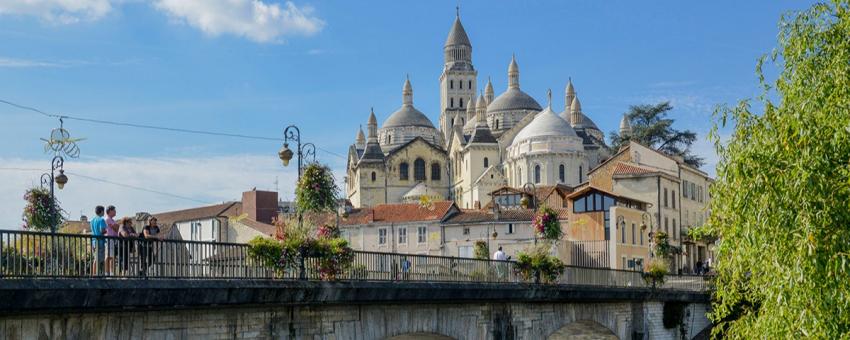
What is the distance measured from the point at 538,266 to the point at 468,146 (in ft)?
324

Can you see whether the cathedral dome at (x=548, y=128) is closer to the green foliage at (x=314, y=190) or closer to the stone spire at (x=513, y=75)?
the stone spire at (x=513, y=75)

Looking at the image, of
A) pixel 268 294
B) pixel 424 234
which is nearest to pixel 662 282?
pixel 268 294

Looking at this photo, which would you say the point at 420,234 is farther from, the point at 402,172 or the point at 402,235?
the point at 402,172

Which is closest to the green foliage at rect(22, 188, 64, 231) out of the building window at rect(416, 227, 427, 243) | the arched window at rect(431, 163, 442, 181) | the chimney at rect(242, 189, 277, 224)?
the chimney at rect(242, 189, 277, 224)

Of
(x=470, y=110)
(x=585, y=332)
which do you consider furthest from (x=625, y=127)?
(x=585, y=332)

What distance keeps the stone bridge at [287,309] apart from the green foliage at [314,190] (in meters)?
5.48

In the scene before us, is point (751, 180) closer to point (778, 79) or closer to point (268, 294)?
point (778, 79)

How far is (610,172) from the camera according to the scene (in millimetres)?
80875

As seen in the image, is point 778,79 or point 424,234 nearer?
point 778,79

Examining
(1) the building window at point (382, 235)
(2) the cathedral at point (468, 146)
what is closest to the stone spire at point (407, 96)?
(2) the cathedral at point (468, 146)

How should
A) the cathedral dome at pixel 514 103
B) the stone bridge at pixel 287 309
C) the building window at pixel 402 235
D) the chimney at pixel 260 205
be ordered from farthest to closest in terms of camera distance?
1. the cathedral dome at pixel 514 103
2. the building window at pixel 402 235
3. the chimney at pixel 260 205
4. the stone bridge at pixel 287 309

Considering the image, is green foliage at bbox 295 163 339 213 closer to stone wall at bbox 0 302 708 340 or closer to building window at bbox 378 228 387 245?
stone wall at bbox 0 302 708 340

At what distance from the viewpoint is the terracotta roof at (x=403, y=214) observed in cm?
7931

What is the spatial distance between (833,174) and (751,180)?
148 cm
